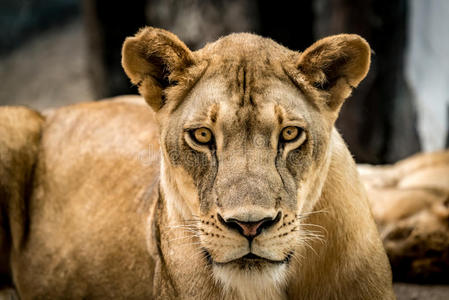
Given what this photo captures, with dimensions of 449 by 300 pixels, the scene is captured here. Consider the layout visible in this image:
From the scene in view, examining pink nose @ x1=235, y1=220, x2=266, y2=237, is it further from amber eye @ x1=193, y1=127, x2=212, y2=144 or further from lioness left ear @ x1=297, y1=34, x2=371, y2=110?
lioness left ear @ x1=297, y1=34, x2=371, y2=110

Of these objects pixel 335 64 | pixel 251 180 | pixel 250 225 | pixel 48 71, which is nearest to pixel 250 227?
pixel 250 225

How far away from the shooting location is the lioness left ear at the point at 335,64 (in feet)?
8.93

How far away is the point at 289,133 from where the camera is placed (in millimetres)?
2605

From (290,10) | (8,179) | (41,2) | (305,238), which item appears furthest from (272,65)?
(41,2)

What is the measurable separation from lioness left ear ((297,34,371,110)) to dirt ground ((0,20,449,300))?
321 inches

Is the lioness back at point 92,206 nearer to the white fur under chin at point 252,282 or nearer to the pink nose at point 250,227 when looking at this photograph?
the white fur under chin at point 252,282

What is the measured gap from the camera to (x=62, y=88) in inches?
459

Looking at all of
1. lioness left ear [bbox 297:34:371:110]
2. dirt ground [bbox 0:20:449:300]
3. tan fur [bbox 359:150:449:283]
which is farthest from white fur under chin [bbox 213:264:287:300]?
Result: dirt ground [bbox 0:20:449:300]

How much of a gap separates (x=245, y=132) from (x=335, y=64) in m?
0.53

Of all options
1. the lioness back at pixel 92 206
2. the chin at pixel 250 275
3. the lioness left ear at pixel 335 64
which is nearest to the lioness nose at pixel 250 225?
the chin at pixel 250 275

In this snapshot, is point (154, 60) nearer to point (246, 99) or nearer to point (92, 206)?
point (246, 99)

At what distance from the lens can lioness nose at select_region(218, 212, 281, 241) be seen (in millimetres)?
2363

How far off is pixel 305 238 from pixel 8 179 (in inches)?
85.8

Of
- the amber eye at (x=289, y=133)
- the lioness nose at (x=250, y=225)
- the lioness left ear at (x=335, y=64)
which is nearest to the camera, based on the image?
the lioness nose at (x=250, y=225)
